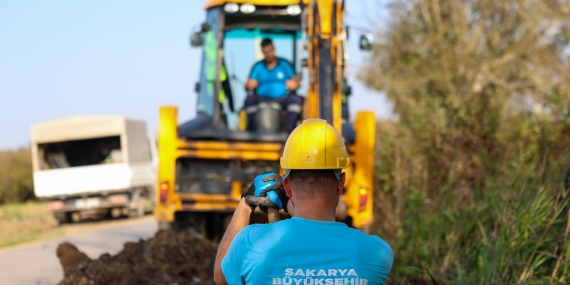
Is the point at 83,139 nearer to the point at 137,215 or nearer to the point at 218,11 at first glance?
the point at 137,215

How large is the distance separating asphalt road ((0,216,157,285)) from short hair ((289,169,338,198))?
21.5ft

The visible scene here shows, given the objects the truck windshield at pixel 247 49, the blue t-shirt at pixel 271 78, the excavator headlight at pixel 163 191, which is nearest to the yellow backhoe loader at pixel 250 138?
the excavator headlight at pixel 163 191

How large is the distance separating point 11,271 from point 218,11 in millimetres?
4444

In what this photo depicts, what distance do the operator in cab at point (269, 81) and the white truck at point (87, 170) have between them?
12.2m

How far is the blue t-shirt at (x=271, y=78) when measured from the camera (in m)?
11.0

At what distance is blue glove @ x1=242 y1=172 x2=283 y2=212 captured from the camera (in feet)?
11.4

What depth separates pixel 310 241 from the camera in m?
2.99

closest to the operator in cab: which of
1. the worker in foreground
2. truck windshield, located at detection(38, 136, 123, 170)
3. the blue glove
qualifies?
the blue glove

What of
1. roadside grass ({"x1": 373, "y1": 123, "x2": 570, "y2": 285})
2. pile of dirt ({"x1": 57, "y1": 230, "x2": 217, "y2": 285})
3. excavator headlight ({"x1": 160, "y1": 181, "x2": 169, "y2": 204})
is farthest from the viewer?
excavator headlight ({"x1": 160, "y1": 181, "x2": 169, "y2": 204})

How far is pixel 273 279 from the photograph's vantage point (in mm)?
3000

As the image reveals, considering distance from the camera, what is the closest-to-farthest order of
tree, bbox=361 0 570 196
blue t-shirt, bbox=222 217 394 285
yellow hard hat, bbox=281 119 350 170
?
blue t-shirt, bbox=222 217 394 285
yellow hard hat, bbox=281 119 350 170
tree, bbox=361 0 570 196

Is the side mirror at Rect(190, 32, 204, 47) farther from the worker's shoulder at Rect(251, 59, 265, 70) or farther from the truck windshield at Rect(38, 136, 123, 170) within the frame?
the truck windshield at Rect(38, 136, 123, 170)

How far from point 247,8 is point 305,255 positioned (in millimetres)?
8601

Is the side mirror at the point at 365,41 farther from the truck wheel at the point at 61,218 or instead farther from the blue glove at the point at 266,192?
the truck wheel at the point at 61,218
